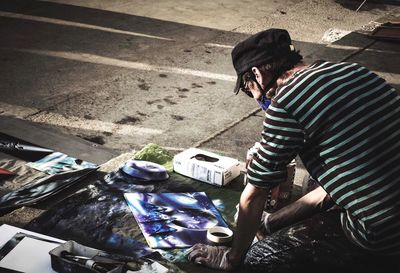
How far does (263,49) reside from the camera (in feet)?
7.58

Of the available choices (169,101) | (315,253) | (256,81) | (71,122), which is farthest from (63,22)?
(315,253)

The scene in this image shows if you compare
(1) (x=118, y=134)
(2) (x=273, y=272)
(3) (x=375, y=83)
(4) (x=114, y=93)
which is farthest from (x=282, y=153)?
(4) (x=114, y=93)

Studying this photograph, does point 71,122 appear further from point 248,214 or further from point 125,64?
point 248,214

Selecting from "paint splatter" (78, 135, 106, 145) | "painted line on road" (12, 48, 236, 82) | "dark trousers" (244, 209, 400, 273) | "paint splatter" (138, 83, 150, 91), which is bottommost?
"paint splatter" (78, 135, 106, 145)

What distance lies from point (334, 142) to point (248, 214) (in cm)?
48

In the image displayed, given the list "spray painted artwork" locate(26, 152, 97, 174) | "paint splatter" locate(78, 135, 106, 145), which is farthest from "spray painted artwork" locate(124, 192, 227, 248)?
"paint splatter" locate(78, 135, 106, 145)

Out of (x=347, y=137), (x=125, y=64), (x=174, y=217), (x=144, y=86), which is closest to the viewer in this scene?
(x=347, y=137)

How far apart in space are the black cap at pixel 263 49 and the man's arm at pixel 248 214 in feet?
1.75

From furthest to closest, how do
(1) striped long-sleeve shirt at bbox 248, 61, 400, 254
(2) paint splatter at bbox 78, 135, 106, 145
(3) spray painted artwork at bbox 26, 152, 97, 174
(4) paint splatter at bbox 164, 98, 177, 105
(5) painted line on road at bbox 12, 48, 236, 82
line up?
1. (5) painted line on road at bbox 12, 48, 236, 82
2. (4) paint splatter at bbox 164, 98, 177, 105
3. (2) paint splatter at bbox 78, 135, 106, 145
4. (3) spray painted artwork at bbox 26, 152, 97, 174
5. (1) striped long-sleeve shirt at bbox 248, 61, 400, 254

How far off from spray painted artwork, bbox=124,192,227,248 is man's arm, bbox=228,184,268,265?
46cm

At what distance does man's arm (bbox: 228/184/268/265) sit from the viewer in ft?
7.55

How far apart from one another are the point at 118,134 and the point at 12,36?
2.75 metres

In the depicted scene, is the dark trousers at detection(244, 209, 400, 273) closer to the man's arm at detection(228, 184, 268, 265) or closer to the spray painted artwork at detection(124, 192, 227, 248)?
the man's arm at detection(228, 184, 268, 265)

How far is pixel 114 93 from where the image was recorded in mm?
4934
